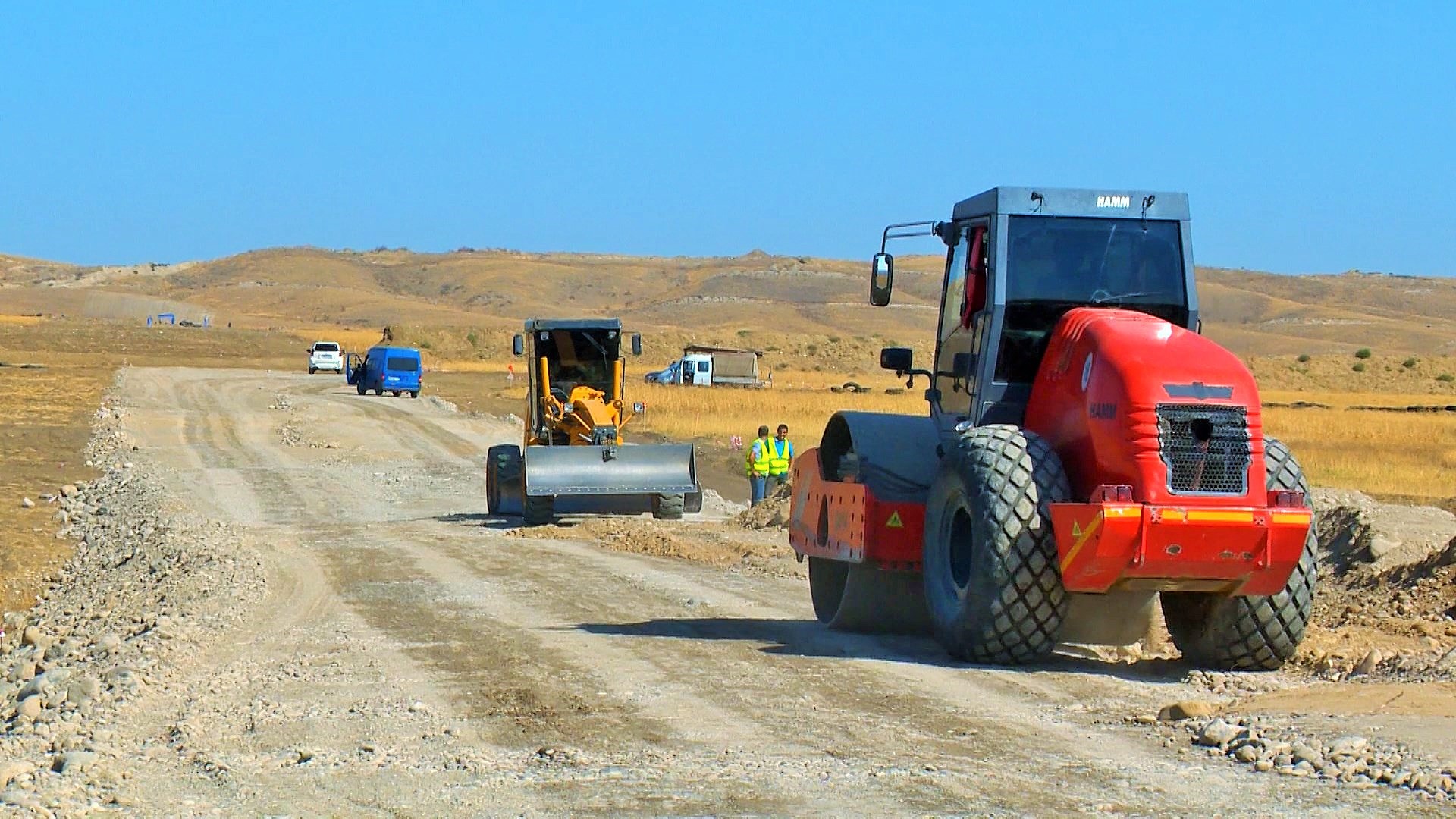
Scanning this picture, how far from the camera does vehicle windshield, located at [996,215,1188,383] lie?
10.7 m

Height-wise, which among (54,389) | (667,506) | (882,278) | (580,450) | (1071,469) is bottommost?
(667,506)

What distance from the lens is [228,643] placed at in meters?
12.0

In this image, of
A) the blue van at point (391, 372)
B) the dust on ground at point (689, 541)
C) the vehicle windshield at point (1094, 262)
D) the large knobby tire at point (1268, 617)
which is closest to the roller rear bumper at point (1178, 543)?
the large knobby tire at point (1268, 617)

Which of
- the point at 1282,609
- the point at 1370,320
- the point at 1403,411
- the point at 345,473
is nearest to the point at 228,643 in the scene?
the point at 1282,609

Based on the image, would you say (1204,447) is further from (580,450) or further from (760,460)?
(760,460)

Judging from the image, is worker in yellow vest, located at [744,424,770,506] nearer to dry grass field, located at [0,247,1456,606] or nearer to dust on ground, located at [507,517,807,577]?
dust on ground, located at [507,517,807,577]

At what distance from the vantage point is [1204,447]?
30.5ft

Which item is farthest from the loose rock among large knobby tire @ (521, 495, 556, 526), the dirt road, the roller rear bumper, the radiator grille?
large knobby tire @ (521, 495, 556, 526)

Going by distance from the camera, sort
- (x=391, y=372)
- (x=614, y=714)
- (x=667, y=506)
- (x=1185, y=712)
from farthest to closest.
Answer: (x=391, y=372)
(x=667, y=506)
(x=614, y=714)
(x=1185, y=712)

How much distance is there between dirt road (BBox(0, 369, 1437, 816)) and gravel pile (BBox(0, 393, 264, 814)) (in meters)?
0.17

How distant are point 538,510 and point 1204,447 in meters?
13.6

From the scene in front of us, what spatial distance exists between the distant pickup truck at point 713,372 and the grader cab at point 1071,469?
57.4 meters

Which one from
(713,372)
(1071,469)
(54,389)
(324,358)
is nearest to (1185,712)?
(1071,469)

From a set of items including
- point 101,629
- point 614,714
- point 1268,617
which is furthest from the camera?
point 101,629
